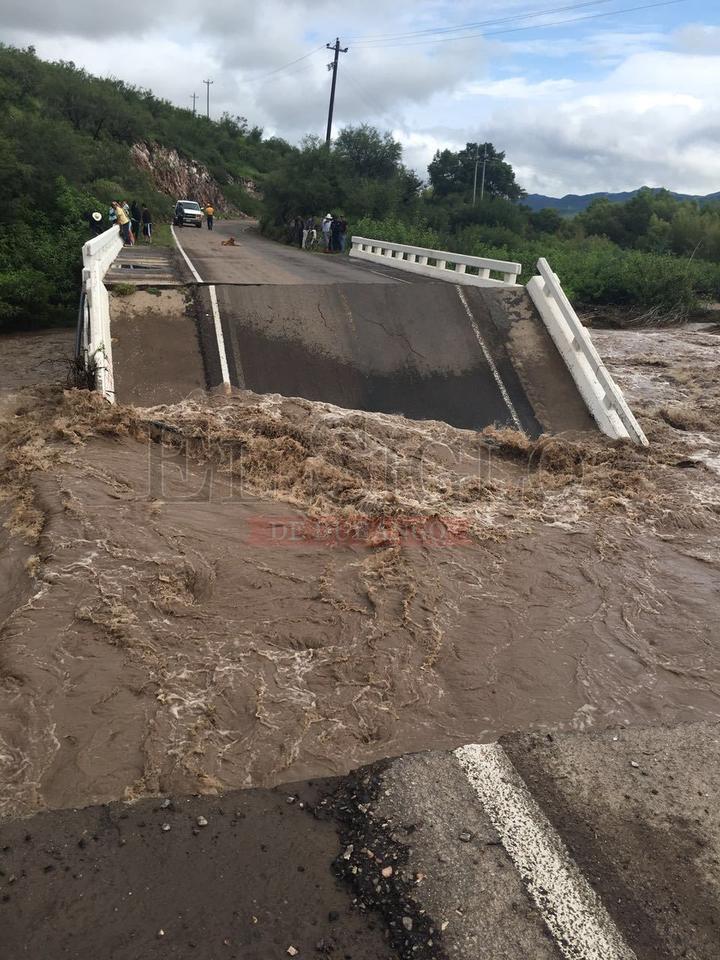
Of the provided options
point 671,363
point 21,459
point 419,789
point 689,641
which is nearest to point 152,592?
point 419,789

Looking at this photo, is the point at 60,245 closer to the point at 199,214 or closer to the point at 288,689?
the point at 288,689

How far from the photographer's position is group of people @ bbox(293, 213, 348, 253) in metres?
28.5

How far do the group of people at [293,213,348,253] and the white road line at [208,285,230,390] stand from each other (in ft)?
58.0

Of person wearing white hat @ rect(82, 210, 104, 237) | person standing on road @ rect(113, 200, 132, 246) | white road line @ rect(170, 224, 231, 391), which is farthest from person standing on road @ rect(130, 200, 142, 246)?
white road line @ rect(170, 224, 231, 391)

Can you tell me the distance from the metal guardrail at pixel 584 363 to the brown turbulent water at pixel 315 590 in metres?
0.58

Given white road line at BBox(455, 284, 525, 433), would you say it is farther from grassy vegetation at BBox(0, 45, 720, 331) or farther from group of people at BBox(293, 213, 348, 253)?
group of people at BBox(293, 213, 348, 253)

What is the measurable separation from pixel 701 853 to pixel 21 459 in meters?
7.76

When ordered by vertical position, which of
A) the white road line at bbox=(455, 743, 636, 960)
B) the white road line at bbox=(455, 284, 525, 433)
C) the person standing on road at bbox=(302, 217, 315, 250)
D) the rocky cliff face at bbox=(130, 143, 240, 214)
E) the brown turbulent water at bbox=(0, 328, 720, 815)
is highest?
the rocky cliff face at bbox=(130, 143, 240, 214)

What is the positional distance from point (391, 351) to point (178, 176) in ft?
172

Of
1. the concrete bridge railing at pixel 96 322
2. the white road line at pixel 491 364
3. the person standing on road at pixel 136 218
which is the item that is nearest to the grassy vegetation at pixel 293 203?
the person standing on road at pixel 136 218

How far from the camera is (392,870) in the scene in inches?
140

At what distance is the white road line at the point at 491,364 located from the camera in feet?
35.6

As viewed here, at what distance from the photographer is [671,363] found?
16594 millimetres

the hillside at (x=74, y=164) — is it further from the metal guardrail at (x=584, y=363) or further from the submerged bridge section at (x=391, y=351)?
the metal guardrail at (x=584, y=363)
